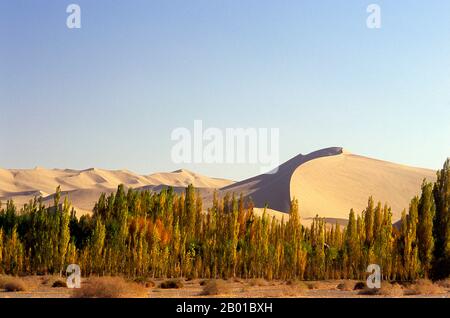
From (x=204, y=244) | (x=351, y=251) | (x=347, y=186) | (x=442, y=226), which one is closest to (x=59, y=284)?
(x=204, y=244)

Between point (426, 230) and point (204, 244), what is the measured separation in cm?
1858

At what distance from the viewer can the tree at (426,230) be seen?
163 ft

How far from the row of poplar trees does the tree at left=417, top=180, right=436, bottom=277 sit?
0.08m

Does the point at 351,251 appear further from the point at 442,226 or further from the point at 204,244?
the point at 204,244

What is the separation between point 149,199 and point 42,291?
26.3 metres

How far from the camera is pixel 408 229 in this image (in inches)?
2058

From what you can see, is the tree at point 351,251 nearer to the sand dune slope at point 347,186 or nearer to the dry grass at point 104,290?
the dry grass at point 104,290

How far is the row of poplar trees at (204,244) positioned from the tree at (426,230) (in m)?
0.08

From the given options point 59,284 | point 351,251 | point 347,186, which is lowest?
point 347,186

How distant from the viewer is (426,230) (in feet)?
164

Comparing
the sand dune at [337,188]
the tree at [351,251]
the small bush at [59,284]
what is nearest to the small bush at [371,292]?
the small bush at [59,284]
